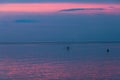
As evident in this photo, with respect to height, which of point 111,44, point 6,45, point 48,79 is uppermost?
point 6,45

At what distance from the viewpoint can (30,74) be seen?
3244cm

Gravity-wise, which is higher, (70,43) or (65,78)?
(70,43)

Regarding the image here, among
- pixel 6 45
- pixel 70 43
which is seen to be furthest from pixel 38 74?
pixel 6 45

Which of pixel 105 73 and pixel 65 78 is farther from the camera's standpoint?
pixel 105 73

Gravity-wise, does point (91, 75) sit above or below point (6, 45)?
below

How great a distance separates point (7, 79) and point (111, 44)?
67400 mm

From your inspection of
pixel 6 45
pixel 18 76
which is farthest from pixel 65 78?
pixel 6 45

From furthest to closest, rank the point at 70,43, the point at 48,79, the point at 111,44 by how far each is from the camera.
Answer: the point at 70,43
the point at 111,44
the point at 48,79

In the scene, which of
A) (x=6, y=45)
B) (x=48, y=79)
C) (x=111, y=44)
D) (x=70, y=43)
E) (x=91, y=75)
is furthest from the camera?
(x=6, y=45)

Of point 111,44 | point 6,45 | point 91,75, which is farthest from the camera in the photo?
point 6,45

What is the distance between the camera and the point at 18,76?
102ft

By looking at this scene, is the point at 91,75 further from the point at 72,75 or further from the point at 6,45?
the point at 6,45

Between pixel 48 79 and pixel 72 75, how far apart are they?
11.1ft

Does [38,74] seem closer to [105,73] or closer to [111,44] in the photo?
[105,73]
